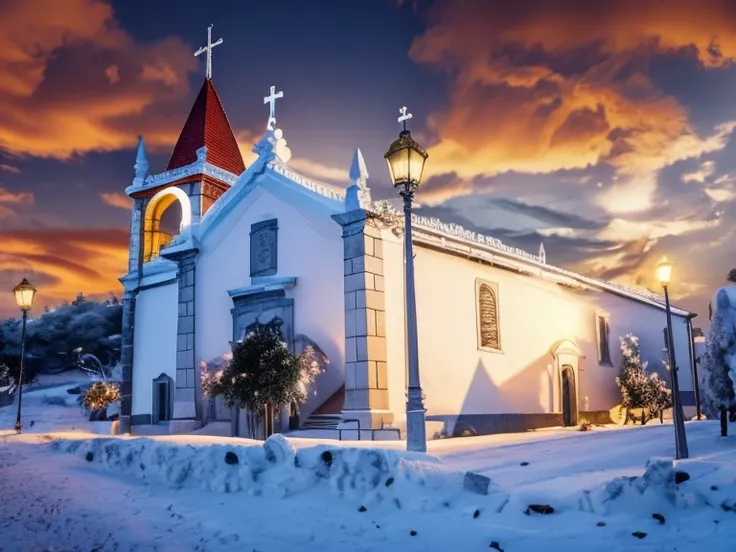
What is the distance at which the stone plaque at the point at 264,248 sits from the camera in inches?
689

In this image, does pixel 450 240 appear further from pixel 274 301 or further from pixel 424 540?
pixel 424 540

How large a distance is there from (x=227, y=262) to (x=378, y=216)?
17.3 ft

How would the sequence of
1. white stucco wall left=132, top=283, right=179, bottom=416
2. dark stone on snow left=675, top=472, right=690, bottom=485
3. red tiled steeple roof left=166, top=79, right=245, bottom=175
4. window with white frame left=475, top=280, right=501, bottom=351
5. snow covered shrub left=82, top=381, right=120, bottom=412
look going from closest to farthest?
dark stone on snow left=675, top=472, right=690, bottom=485 → window with white frame left=475, top=280, right=501, bottom=351 → white stucco wall left=132, top=283, right=179, bottom=416 → snow covered shrub left=82, top=381, right=120, bottom=412 → red tiled steeple roof left=166, top=79, right=245, bottom=175

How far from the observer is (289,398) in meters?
14.3

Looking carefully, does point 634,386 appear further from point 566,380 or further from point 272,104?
point 272,104

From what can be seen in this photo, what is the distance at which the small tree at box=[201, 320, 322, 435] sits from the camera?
1410 cm

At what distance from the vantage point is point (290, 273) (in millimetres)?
17000

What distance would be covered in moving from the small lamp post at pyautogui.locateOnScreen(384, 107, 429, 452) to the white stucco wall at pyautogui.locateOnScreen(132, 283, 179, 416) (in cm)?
1297

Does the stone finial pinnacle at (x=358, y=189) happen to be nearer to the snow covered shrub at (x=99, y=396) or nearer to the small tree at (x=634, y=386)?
the snow covered shrub at (x=99, y=396)

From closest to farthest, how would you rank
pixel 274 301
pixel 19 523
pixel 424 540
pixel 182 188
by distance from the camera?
pixel 424 540 < pixel 19 523 < pixel 274 301 < pixel 182 188

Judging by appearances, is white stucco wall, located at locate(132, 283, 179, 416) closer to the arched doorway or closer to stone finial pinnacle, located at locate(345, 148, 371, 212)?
stone finial pinnacle, located at locate(345, 148, 371, 212)

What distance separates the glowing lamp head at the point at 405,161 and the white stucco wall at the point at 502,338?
215 inches

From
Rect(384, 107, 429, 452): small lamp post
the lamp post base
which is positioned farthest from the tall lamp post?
Rect(384, 107, 429, 452): small lamp post

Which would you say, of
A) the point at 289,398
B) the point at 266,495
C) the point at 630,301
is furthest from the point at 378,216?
the point at 630,301
